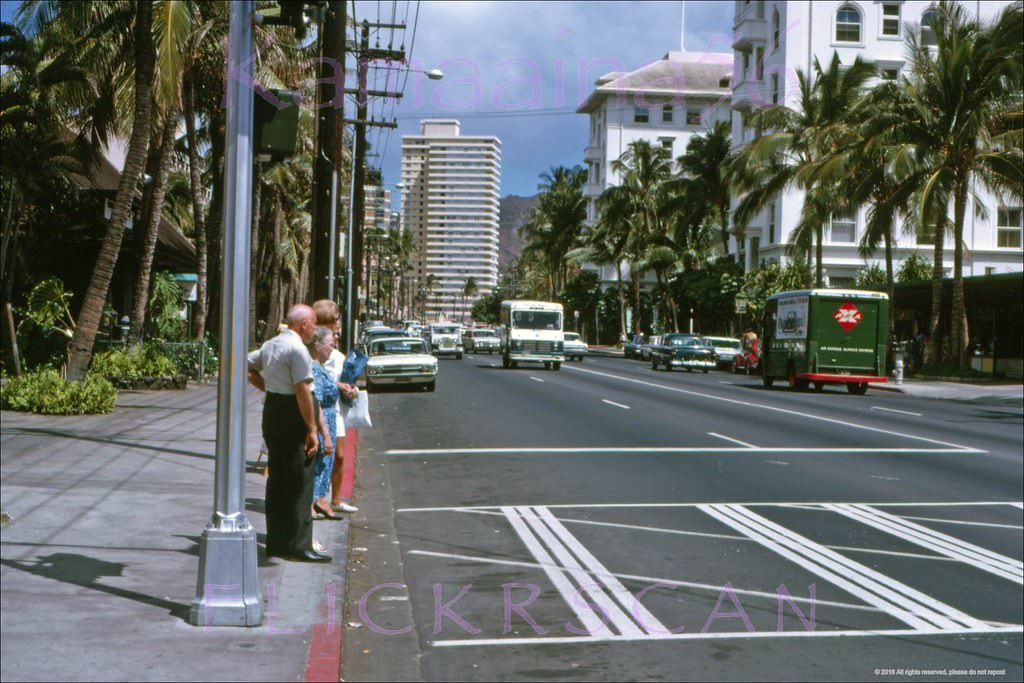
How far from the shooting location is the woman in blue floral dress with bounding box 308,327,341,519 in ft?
29.6

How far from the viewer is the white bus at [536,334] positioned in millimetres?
44906

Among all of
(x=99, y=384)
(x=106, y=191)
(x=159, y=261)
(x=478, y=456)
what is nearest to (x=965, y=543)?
(x=478, y=456)

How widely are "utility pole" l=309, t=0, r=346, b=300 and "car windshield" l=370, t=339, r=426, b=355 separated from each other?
16.1 m

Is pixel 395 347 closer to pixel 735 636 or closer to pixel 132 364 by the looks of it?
pixel 132 364

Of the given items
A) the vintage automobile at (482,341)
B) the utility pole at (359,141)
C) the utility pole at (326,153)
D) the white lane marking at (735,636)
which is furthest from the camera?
the vintage automobile at (482,341)

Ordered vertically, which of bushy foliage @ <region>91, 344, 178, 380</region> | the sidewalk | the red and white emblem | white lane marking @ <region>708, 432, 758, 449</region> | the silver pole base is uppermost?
the red and white emblem

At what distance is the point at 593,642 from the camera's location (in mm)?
7234

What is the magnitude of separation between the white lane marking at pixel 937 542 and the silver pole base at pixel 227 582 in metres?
5.96

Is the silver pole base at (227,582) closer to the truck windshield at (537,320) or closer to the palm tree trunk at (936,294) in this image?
the palm tree trunk at (936,294)

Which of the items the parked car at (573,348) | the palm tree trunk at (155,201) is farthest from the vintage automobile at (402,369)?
the parked car at (573,348)

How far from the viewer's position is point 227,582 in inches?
276

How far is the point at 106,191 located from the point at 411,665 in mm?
22560

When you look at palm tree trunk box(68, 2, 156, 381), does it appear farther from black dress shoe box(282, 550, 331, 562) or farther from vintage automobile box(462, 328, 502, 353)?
vintage automobile box(462, 328, 502, 353)

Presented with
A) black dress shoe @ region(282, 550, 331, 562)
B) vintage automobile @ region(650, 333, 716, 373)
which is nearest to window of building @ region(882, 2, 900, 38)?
vintage automobile @ region(650, 333, 716, 373)
